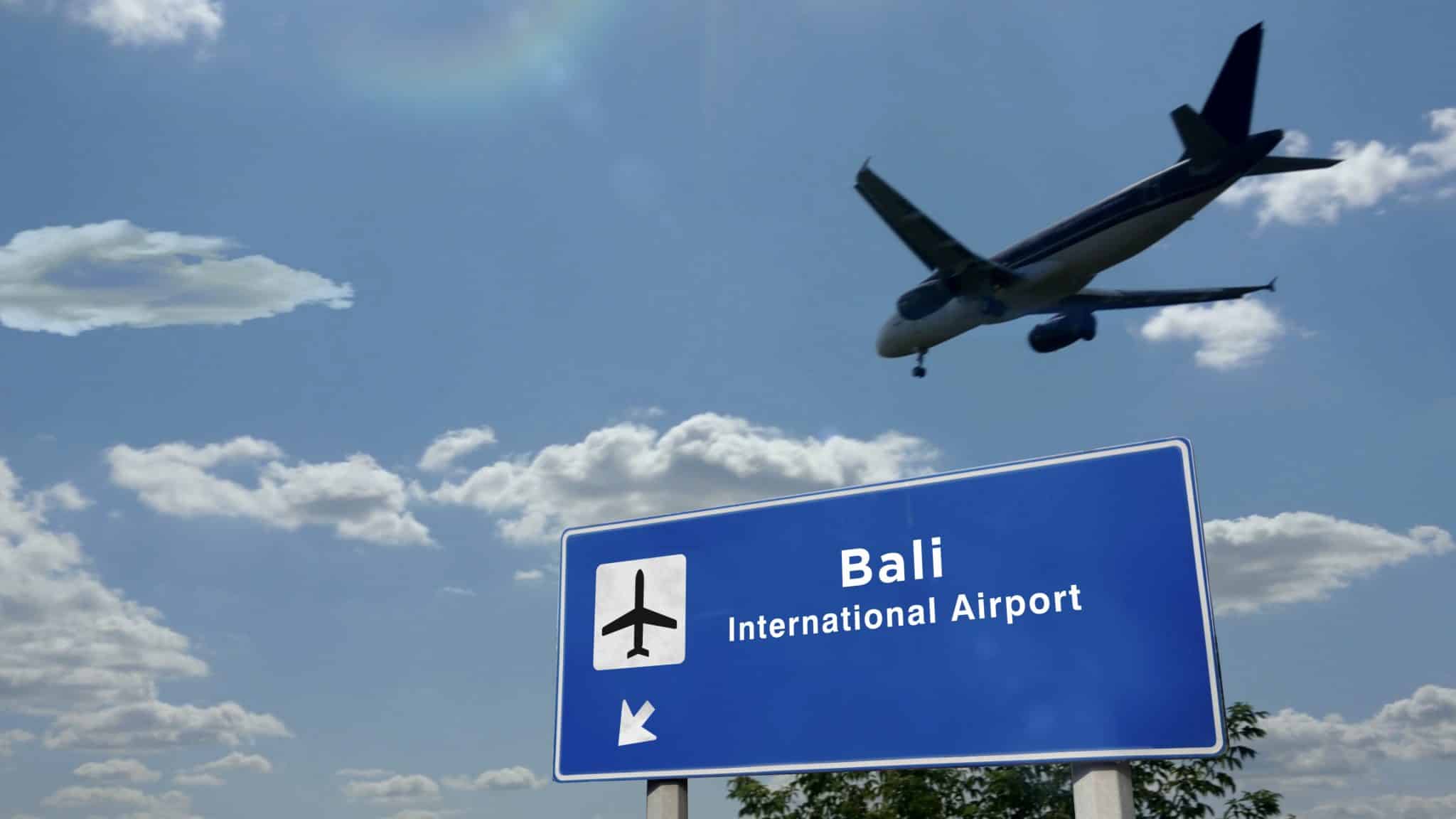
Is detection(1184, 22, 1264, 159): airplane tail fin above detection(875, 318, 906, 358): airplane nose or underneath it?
above

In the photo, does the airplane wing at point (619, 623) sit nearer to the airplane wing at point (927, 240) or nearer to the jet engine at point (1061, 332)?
the airplane wing at point (927, 240)

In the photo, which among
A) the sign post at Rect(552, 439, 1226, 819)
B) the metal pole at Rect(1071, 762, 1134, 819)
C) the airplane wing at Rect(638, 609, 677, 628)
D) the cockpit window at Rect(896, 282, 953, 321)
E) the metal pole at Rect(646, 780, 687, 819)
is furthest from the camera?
the cockpit window at Rect(896, 282, 953, 321)

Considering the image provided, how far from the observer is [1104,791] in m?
7.93

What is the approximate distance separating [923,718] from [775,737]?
3.78 ft

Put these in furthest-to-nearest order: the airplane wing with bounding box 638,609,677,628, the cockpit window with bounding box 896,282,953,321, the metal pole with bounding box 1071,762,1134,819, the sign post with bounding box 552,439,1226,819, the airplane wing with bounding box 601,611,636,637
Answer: the cockpit window with bounding box 896,282,953,321 < the airplane wing with bounding box 601,611,636,637 < the airplane wing with bounding box 638,609,677,628 < the sign post with bounding box 552,439,1226,819 < the metal pole with bounding box 1071,762,1134,819

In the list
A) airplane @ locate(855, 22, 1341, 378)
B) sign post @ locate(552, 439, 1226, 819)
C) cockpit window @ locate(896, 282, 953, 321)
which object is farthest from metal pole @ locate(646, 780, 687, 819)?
cockpit window @ locate(896, 282, 953, 321)

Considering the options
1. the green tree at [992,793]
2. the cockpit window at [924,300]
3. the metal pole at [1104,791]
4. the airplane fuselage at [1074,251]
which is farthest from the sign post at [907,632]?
the cockpit window at [924,300]

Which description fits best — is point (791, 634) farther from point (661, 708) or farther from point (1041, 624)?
point (1041, 624)

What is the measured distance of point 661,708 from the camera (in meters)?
9.98

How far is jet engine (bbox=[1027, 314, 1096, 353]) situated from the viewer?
4644cm

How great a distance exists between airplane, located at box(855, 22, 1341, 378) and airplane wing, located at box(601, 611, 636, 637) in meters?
31.0

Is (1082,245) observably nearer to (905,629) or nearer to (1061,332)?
(1061,332)

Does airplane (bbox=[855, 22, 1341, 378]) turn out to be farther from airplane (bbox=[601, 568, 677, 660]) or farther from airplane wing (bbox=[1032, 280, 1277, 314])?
airplane (bbox=[601, 568, 677, 660])

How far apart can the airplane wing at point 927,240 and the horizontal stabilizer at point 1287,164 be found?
8.39 meters
